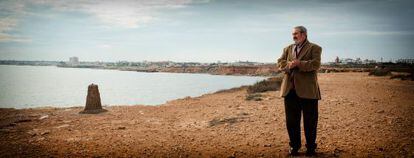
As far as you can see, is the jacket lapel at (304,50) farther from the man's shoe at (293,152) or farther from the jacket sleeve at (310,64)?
the man's shoe at (293,152)

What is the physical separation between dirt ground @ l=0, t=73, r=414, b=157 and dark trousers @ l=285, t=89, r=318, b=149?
32 cm

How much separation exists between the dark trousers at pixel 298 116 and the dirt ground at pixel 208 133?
320 millimetres

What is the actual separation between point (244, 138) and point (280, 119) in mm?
2328

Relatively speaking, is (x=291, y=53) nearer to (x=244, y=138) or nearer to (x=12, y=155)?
(x=244, y=138)

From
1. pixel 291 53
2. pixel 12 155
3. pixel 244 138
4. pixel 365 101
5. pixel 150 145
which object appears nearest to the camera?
pixel 291 53

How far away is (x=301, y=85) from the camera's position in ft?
17.2

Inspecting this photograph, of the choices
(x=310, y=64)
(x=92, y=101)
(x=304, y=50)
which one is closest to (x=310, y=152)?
(x=310, y=64)

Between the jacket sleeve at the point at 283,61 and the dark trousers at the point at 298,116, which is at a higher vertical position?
the jacket sleeve at the point at 283,61

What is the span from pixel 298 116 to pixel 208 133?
Result: 2.98m

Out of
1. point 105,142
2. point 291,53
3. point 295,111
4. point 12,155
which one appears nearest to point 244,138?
point 295,111

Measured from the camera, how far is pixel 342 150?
5820 mm

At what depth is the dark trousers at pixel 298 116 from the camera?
5340mm

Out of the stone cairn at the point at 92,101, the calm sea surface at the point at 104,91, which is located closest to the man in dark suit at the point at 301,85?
the stone cairn at the point at 92,101

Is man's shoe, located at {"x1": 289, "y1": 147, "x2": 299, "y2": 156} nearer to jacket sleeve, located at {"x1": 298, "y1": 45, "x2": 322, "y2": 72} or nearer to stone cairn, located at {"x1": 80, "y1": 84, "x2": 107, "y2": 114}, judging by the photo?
jacket sleeve, located at {"x1": 298, "y1": 45, "x2": 322, "y2": 72}
